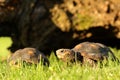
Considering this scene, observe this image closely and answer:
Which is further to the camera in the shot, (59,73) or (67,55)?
(67,55)

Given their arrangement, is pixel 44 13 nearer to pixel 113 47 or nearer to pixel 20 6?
pixel 20 6

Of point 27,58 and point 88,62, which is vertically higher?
point 27,58

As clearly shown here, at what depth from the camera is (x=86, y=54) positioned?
6719 millimetres

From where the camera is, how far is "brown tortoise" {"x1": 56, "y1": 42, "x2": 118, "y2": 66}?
252 inches

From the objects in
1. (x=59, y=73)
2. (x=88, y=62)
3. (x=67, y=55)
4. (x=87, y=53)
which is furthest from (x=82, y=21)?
(x=59, y=73)

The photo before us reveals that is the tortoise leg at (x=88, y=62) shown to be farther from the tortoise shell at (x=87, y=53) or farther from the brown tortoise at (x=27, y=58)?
the brown tortoise at (x=27, y=58)

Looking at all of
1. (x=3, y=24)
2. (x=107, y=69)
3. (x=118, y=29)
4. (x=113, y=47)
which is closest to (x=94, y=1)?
(x=118, y=29)

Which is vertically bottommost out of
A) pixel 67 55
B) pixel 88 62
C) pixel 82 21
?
pixel 88 62

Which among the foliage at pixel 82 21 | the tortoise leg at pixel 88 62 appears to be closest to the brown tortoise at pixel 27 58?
the tortoise leg at pixel 88 62

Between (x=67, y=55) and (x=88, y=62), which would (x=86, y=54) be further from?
(x=67, y=55)

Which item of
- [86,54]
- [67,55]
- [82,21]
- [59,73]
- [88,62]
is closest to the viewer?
[59,73]

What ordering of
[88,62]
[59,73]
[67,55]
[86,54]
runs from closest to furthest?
[59,73], [67,55], [88,62], [86,54]

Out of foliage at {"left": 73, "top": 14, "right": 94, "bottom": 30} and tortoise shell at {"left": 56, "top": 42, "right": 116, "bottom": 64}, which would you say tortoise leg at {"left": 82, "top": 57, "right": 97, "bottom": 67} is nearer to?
tortoise shell at {"left": 56, "top": 42, "right": 116, "bottom": 64}

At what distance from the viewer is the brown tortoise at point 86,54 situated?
252 inches
